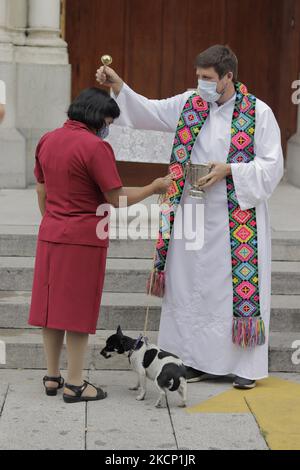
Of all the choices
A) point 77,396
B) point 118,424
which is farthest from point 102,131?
point 118,424

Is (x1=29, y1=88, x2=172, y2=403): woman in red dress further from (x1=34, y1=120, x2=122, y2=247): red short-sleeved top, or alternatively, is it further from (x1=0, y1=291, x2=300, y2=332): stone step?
(x1=0, y1=291, x2=300, y2=332): stone step

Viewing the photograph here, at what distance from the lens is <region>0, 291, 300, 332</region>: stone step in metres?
6.95

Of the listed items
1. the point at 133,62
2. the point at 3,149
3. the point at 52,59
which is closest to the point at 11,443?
the point at 3,149

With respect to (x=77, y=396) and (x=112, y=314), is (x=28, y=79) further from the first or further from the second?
(x=77, y=396)

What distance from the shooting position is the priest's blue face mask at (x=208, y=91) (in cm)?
611

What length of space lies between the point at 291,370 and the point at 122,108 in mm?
1897

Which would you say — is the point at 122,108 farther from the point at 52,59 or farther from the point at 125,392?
the point at 52,59

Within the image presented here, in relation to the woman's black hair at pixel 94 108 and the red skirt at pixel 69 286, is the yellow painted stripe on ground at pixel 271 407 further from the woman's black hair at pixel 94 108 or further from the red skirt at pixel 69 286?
the woman's black hair at pixel 94 108

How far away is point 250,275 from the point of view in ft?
20.6

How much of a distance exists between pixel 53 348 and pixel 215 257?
1085 mm

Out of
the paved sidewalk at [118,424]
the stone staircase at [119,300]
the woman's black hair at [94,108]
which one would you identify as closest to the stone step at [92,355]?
the stone staircase at [119,300]

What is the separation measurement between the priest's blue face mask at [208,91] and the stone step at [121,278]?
1559mm

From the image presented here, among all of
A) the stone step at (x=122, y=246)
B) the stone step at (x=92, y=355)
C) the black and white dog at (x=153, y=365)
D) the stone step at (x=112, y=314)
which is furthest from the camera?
the stone step at (x=122, y=246)

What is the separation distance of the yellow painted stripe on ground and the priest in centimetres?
12
